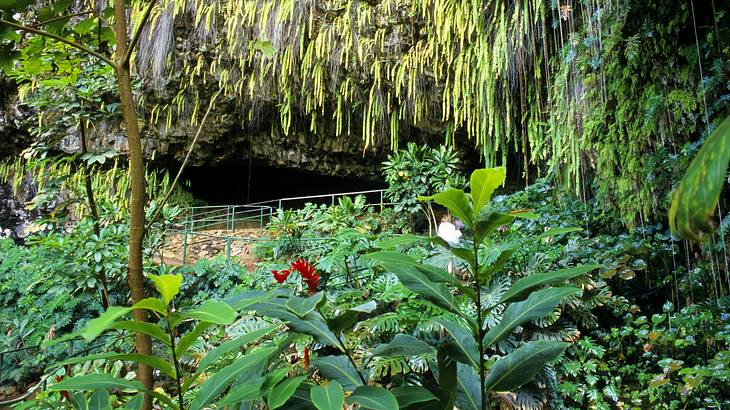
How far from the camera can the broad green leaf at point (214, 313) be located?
51cm

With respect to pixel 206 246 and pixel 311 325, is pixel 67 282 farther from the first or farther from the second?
pixel 311 325

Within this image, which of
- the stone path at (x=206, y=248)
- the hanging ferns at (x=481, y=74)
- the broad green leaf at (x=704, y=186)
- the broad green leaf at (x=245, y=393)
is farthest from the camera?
the stone path at (x=206, y=248)

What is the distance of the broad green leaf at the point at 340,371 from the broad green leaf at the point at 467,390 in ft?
0.56

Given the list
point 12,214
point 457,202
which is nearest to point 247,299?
point 457,202

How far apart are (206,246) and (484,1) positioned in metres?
5.47

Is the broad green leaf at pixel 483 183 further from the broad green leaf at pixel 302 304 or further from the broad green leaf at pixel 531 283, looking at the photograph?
the broad green leaf at pixel 302 304

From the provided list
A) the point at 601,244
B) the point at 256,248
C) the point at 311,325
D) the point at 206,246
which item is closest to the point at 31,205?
the point at 256,248

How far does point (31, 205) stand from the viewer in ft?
13.0

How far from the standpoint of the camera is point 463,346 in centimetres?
76

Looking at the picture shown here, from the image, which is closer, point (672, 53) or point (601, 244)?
point (672, 53)

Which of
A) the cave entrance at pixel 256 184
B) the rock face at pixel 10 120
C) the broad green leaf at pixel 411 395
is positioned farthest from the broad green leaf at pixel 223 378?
the rock face at pixel 10 120

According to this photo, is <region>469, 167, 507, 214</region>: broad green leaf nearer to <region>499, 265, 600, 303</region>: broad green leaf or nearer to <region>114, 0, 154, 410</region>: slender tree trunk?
<region>499, 265, 600, 303</region>: broad green leaf

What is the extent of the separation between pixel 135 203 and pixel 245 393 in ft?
1.34

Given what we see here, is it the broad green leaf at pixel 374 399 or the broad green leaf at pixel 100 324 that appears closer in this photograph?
the broad green leaf at pixel 100 324
